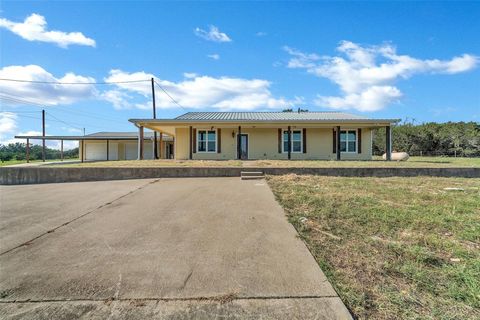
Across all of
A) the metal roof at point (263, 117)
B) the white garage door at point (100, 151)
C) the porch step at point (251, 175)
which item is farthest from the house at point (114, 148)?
the porch step at point (251, 175)

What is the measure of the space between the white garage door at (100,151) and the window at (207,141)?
14371 millimetres

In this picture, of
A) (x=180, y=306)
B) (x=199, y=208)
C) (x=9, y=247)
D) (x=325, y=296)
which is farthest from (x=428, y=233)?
(x=9, y=247)

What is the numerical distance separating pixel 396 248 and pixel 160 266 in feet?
9.29

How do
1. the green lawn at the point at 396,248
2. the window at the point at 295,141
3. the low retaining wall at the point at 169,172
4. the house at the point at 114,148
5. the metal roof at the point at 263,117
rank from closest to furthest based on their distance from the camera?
the green lawn at the point at 396,248 → the low retaining wall at the point at 169,172 → the metal roof at the point at 263,117 → the window at the point at 295,141 → the house at the point at 114,148

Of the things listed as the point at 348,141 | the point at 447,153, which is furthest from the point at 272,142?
the point at 447,153

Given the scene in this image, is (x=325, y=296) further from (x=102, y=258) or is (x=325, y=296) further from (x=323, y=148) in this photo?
(x=323, y=148)

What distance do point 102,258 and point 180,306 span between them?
1508mm

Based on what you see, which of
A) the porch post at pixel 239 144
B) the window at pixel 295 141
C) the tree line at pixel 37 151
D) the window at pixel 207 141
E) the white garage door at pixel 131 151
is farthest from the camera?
the tree line at pixel 37 151

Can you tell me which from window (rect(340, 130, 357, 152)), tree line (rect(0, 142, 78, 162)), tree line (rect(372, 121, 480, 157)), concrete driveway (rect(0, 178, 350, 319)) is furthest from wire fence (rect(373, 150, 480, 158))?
tree line (rect(0, 142, 78, 162))

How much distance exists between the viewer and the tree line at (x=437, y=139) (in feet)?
84.7

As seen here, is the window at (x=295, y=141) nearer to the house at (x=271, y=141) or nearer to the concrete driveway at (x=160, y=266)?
the house at (x=271, y=141)

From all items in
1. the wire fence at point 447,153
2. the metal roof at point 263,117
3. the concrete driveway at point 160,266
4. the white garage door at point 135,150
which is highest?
the metal roof at point 263,117

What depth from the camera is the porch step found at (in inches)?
384

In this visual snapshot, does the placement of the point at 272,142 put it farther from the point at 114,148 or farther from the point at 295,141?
the point at 114,148
